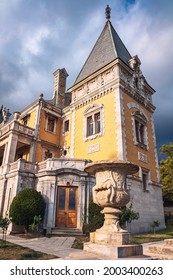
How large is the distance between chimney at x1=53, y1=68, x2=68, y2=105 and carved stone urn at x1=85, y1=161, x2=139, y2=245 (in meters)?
19.8

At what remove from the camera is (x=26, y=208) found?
461 inches

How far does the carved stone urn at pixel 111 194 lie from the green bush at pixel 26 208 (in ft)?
23.2

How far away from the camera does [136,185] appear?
16219 millimetres

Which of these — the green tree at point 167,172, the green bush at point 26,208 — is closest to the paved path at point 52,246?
the green bush at point 26,208

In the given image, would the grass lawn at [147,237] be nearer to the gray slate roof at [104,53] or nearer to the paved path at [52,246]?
the paved path at [52,246]

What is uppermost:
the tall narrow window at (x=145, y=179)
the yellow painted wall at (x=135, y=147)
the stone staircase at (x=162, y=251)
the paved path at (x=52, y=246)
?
the yellow painted wall at (x=135, y=147)

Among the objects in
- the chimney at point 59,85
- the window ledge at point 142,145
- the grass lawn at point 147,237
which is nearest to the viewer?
the grass lawn at point 147,237

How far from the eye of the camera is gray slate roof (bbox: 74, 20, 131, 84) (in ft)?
68.4

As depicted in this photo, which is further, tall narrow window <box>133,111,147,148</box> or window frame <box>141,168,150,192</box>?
tall narrow window <box>133,111,147,148</box>

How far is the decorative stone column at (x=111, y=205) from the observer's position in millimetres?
4800

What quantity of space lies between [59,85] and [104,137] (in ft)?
38.5

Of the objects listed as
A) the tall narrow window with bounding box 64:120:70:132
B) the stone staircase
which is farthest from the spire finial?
the stone staircase

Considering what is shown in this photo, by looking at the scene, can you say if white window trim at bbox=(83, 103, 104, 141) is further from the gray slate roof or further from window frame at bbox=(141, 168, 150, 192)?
window frame at bbox=(141, 168, 150, 192)
